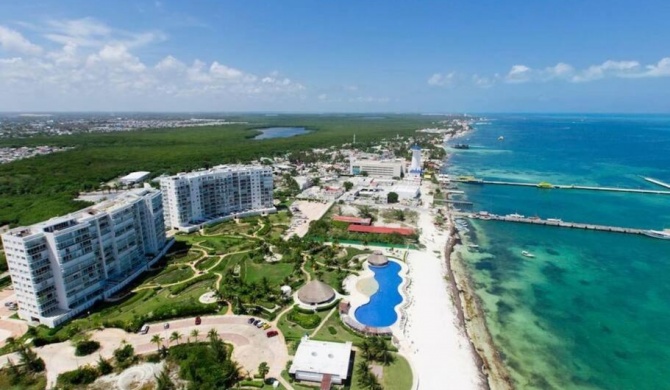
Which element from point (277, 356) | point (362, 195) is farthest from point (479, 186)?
point (277, 356)

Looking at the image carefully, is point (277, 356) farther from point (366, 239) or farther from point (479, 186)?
point (479, 186)

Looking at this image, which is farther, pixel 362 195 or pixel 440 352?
pixel 362 195

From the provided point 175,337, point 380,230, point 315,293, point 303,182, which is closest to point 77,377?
point 175,337

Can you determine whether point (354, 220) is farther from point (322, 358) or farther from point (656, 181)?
point (656, 181)

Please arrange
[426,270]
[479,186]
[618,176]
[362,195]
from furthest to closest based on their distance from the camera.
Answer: [618,176], [479,186], [362,195], [426,270]

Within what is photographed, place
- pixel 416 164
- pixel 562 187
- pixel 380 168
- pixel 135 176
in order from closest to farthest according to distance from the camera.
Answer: pixel 562 187
pixel 135 176
pixel 380 168
pixel 416 164

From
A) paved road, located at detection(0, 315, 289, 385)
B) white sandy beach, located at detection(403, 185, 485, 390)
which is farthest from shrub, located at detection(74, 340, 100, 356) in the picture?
white sandy beach, located at detection(403, 185, 485, 390)

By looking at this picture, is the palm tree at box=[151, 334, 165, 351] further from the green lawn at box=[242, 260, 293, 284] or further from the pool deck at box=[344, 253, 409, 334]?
the pool deck at box=[344, 253, 409, 334]

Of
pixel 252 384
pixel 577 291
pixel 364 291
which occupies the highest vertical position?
pixel 364 291
